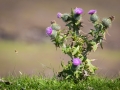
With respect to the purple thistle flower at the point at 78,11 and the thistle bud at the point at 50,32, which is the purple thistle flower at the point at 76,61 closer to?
the thistle bud at the point at 50,32

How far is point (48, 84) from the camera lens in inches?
334

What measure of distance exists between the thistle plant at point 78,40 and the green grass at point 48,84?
24 cm

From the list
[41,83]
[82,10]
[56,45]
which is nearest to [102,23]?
[82,10]

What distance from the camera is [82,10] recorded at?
8773 millimetres

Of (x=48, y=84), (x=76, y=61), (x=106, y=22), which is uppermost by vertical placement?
(x=106, y=22)

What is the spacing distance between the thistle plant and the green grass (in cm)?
24

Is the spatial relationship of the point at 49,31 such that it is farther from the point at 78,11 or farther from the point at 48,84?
the point at 48,84

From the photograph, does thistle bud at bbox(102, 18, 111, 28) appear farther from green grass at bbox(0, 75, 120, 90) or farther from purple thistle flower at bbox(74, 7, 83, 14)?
green grass at bbox(0, 75, 120, 90)

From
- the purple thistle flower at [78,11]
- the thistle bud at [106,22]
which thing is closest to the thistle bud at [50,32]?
the purple thistle flower at [78,11]

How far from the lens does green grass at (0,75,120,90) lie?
26.9 feet

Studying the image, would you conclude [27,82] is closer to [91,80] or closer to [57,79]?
[57,79]

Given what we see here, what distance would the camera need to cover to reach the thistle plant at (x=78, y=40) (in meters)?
8.66

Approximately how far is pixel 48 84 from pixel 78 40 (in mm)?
1142

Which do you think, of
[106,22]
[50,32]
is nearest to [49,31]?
[50,32]
